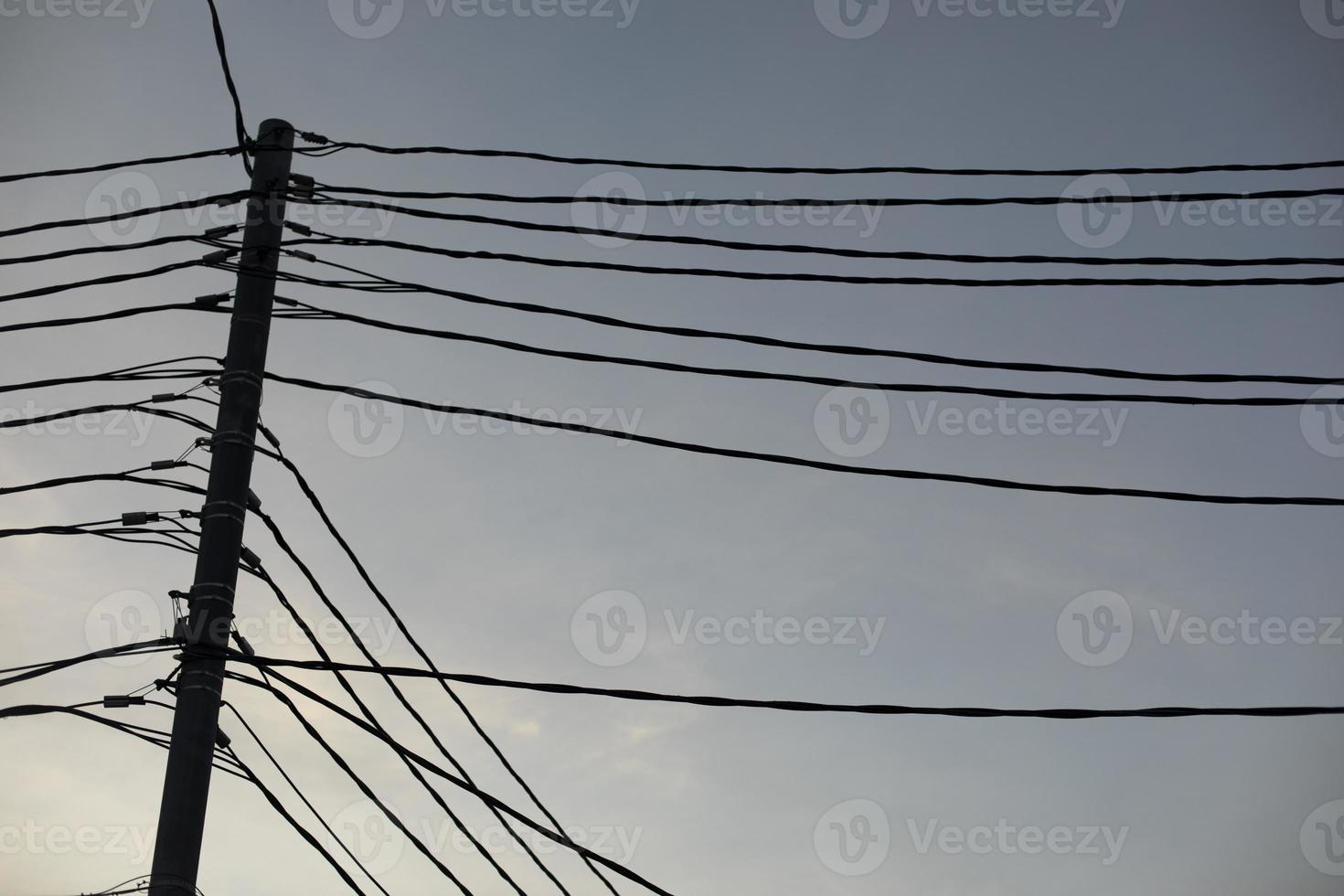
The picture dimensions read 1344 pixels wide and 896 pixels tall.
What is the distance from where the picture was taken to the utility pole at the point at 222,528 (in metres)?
7.29

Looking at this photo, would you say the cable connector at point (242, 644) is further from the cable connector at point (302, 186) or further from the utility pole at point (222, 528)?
the cable connector at point (302, 186)

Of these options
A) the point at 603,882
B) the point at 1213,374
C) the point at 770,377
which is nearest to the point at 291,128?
the point at 770,377

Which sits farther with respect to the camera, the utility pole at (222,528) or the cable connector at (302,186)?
the cable connector at (302,186)

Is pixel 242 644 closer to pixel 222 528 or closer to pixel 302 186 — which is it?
pixel 222 528

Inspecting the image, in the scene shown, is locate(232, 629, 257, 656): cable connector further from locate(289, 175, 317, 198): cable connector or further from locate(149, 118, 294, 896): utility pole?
locate(289, 175, 317, 198): cable connector

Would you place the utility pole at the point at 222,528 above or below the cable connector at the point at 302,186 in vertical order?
below

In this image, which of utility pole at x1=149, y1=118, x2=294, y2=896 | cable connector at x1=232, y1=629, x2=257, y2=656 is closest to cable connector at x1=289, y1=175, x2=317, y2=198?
utility pole at x1=149, y1=118, x2=294, y2=896

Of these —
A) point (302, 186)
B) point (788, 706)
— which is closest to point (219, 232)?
point (302, 186)

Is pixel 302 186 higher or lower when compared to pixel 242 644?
higher

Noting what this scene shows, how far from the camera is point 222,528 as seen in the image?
8.02 metres

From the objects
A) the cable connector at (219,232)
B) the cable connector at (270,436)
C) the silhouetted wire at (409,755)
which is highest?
the cable connector at (219,232)

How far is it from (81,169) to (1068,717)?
8.09 metres

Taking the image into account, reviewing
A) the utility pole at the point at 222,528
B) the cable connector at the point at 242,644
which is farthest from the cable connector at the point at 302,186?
the cable connector at the point at 242,644

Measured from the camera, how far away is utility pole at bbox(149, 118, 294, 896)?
23.9ft
